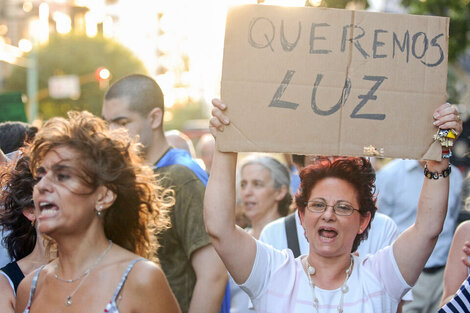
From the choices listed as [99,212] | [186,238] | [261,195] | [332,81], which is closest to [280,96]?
[332,81]

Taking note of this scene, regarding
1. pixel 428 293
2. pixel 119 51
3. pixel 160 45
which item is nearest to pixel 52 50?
pixel 119 51

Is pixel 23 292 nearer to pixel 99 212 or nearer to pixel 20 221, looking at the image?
pixel 99 212

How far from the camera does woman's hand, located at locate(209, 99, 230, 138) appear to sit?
3207 millimetres

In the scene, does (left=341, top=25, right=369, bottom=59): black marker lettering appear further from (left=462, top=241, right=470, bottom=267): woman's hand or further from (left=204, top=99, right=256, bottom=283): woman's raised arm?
(left=462, top=241, right=470, bottom=267): woman's hand

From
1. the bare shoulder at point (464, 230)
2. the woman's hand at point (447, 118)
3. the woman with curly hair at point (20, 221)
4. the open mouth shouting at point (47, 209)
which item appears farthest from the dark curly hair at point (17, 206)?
the bare shoulder at point (464, 230)

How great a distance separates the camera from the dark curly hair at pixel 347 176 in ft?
11.7

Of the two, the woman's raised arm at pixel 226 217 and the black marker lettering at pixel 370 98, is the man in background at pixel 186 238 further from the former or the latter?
the black marker lettering at pixel 370 98

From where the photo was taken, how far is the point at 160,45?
98.4 meters

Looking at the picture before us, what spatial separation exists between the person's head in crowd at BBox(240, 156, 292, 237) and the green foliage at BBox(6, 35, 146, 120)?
40.9 meters

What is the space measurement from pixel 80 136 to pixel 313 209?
1.09 m

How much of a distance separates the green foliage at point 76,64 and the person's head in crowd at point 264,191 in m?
40.9

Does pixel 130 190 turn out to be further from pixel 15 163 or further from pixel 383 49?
pixel 383 49

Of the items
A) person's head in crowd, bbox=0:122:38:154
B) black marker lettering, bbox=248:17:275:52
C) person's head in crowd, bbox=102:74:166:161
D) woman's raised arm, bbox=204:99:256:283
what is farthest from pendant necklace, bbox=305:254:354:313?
person's head in crowd, bbox=0:122:38:154

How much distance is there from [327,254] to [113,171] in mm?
1009
